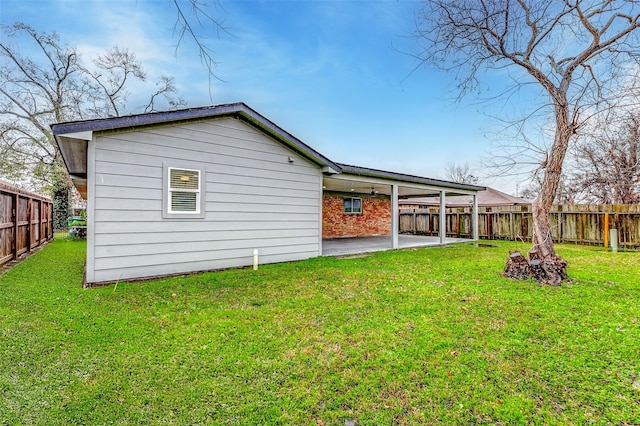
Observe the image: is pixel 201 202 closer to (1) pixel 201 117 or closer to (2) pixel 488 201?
(1) pixel 201 117

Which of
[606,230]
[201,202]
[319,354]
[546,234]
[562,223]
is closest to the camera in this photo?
[319,354]

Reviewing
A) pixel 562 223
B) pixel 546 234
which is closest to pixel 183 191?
pixel 546 234

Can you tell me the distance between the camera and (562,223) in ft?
43.1

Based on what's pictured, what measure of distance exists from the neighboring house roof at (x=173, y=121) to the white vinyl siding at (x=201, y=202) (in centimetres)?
20

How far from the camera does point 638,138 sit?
1368 centimetres

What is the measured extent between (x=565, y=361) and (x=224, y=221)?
6.31 m

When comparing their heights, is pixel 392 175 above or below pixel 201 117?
below

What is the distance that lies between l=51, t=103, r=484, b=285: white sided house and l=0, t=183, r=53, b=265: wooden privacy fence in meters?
1.60

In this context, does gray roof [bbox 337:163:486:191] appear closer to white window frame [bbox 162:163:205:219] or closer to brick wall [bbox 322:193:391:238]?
white window frame [bbox 162:163:205:219]

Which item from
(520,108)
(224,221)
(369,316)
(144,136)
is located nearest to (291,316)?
(369,316)

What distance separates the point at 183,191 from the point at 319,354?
16.0 feet

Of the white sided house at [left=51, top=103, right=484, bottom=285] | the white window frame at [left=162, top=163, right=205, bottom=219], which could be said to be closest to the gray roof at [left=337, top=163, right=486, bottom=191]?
the white sided house at [left=51, top=103, right=484, bottom=285]

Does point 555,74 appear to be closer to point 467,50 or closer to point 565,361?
point 467,50

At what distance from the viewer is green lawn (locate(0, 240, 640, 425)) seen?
7.68ft
